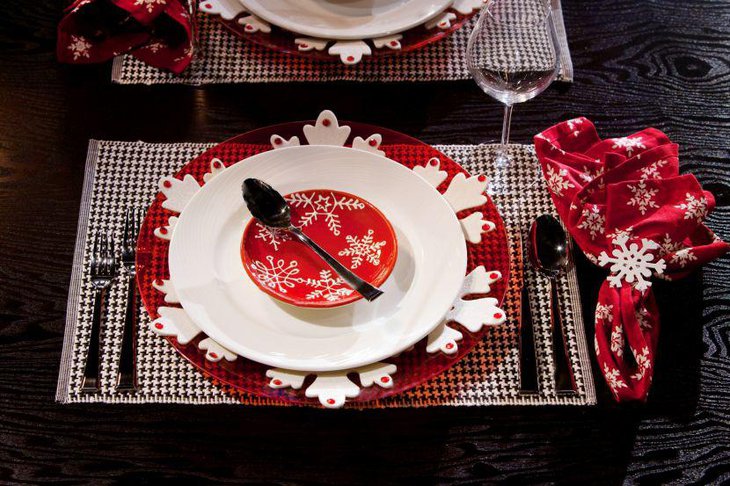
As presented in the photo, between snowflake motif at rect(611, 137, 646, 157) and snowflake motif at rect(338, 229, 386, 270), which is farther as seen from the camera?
snowflake motif at rect(611, 137, 646, 157)

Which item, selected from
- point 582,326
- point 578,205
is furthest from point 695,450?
point 578,205

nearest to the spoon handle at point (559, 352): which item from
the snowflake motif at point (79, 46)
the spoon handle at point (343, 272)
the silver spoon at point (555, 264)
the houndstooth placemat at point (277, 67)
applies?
the silver spoon at point (555, 264)

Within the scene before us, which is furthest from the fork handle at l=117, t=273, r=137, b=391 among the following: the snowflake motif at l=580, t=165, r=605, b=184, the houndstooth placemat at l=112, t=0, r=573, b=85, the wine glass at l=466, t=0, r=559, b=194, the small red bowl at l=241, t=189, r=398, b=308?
the snowflake motif at l=580, t=165, r=605, b=184

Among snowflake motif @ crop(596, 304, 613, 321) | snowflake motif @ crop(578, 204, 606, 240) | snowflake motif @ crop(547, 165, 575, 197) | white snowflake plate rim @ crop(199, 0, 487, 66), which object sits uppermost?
white snowflake plate rim @ crop(199, 0, 487, 66)

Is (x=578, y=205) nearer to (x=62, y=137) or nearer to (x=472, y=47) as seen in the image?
(x=472, y=47)

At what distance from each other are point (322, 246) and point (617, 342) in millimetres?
346

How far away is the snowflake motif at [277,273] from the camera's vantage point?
0.73m

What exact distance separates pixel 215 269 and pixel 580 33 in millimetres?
715

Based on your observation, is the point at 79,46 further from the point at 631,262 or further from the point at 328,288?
the point at 631,262

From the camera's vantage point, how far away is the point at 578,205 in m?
0.84

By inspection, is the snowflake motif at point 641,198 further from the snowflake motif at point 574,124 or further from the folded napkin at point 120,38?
the folded napkin at point 120,38

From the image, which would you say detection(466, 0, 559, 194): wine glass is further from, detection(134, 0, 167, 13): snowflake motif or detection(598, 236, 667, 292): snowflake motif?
detection(134, 0, 167, 13): snowflake motif

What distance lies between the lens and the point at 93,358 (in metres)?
0.77

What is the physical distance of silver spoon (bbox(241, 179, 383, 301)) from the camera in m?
0.75
